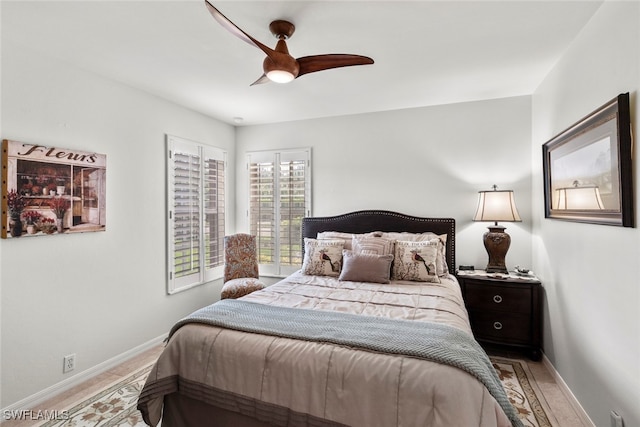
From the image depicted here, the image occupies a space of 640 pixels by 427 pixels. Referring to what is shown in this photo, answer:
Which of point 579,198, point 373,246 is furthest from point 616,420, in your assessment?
point 373,246

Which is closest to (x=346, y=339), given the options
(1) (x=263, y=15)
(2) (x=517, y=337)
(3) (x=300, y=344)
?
(3) (x=300, y=344)

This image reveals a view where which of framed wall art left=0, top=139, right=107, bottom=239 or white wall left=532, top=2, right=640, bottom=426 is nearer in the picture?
white wall left=532, top=2, right=640, bottom=426

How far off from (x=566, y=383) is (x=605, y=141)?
1842 mm

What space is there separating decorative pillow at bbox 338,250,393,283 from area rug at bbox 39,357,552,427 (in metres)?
1.30

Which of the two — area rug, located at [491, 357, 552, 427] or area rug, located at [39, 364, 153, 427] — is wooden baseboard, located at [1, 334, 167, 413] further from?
area rug, located at [491, 357, 552, 427]

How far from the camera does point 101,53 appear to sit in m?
2.38

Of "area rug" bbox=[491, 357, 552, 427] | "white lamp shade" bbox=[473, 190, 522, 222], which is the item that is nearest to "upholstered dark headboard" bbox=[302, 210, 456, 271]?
"white lamp shade" bbox=[473, 190, 522, 222]

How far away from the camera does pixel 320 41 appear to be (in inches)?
88.1

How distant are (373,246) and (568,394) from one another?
6.16 ft

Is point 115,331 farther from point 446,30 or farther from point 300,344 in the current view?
point 446,30

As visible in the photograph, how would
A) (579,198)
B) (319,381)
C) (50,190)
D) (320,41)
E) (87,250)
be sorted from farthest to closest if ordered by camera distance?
(87,250), (50,190), (320,41), (579,198), (319,381)

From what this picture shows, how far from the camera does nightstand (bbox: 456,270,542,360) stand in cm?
291

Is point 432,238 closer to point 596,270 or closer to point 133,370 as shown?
point 596,270

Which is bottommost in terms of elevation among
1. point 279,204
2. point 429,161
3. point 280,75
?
point 279,204
